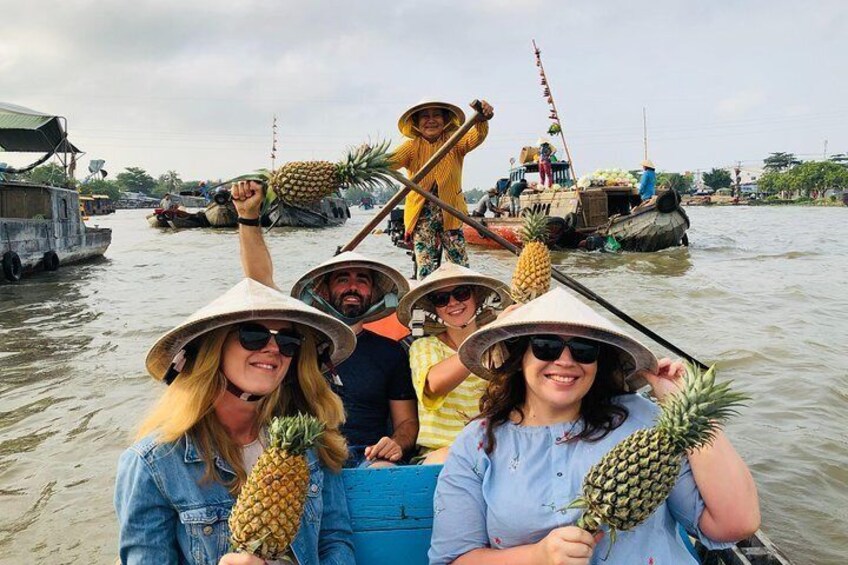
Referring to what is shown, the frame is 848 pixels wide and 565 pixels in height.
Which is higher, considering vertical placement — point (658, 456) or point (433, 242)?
point (433, 242)

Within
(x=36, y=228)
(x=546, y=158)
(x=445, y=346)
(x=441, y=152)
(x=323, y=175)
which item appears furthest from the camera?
(x=546, y=158)

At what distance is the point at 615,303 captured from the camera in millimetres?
11922

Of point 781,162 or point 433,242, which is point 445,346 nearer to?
point 433,242

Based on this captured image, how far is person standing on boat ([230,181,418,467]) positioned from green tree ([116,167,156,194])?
133m

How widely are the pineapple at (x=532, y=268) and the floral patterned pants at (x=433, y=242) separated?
2.45 m

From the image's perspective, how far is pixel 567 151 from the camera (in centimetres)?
2408

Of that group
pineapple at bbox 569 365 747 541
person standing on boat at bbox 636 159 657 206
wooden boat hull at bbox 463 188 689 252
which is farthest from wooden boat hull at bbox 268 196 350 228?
pineapple at bbox 569 365 747 541

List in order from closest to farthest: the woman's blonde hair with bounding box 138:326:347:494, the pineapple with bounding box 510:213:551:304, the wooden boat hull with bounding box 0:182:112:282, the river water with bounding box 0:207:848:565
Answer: the woman's blonde hair with bounding box 138:326:347:494
the pineapple with bounding box 510:213:551:304
the river water with bounding box 0:207:848:565
the wooden boat hull with bounding box 0:182:112:282

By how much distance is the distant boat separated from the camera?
53.3 ft

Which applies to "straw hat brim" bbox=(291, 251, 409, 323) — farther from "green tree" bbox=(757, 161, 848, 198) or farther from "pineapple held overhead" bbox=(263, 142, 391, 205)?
"green tree" bbox=(757, 161, 848, 198)

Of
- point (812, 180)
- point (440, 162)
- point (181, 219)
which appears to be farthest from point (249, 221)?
point (812, 180)

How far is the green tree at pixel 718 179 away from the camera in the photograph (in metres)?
106

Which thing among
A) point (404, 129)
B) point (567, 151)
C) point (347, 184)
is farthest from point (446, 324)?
point (567, 151)

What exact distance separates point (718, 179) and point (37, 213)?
359 ft
